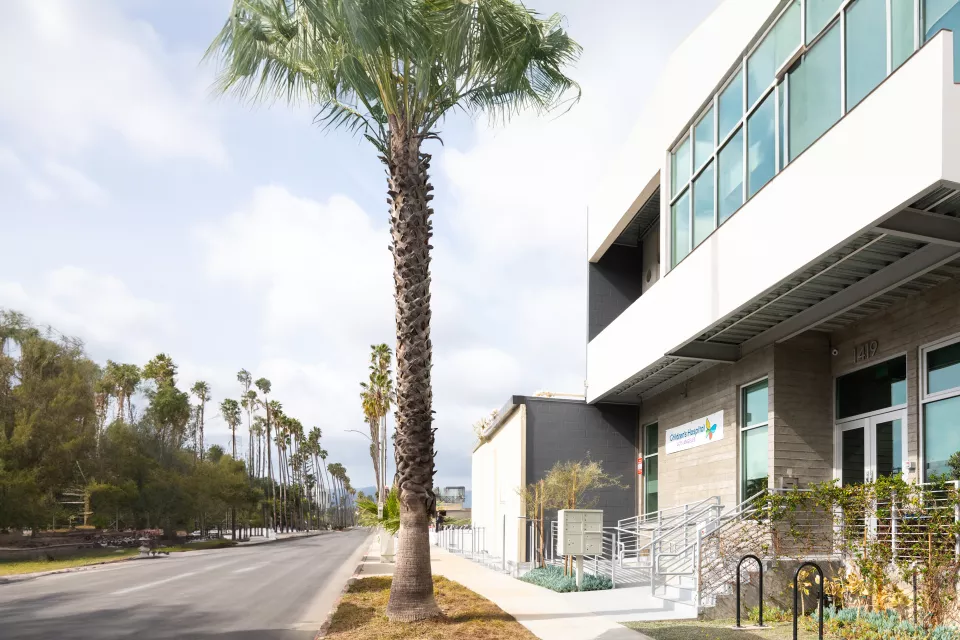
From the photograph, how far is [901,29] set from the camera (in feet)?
35.2

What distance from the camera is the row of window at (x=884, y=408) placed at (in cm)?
1209

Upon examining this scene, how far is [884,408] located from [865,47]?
19.1 ft

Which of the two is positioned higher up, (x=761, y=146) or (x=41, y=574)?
(x=761, y=146)

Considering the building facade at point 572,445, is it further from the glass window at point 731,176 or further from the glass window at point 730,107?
the glass window at point 730,107

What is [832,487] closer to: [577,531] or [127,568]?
[577,531]

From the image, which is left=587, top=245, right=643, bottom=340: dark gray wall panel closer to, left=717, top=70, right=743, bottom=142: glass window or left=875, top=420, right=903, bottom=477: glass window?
left=717, top=70, right=743, bottom=142: glass window

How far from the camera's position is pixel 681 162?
18531 millimetres

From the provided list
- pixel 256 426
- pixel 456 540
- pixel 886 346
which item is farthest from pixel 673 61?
pixel 256 426

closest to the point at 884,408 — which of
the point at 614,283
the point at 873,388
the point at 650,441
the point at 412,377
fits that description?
the point at 873,388

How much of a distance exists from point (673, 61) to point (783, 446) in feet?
29.1

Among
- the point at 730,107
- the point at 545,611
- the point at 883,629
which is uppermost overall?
the point at 730,107

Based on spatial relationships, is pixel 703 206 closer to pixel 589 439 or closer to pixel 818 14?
pixel 818 14

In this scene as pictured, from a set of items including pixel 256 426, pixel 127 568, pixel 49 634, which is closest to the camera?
pixel 49 634

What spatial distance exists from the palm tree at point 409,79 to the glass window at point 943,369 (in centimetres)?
738
